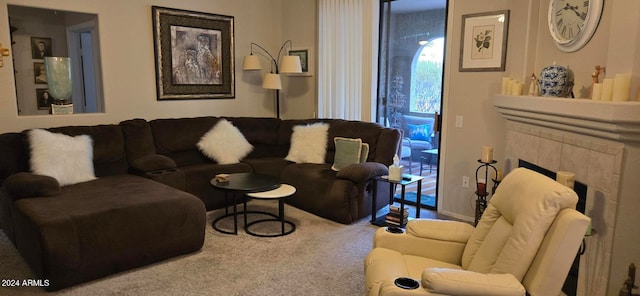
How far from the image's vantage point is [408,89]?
500cm

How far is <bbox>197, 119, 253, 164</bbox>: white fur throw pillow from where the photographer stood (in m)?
4.62

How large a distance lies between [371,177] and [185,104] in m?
2.50

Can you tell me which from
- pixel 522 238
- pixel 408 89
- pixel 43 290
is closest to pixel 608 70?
pixel 522 238

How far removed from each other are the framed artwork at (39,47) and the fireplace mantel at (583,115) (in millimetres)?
5268

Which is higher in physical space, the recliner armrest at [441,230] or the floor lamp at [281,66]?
the floor lamp at [281,66]

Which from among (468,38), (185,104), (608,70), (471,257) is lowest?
(471,257)

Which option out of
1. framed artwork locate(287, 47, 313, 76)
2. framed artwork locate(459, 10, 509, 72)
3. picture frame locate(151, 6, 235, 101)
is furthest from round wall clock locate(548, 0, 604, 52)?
picture frame locate(151, 6, 235, 101)

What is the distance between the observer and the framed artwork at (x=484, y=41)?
379cm

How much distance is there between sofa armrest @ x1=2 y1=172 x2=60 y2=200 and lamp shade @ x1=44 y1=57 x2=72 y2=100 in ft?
3.96

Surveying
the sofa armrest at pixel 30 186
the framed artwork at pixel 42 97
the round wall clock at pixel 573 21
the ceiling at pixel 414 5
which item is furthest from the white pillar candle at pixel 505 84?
the framed artwork at pixel 42 97

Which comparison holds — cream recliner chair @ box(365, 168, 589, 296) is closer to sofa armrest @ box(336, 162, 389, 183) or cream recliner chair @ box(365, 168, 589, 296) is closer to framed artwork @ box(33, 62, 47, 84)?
sofa armrest @ box(336, 162, 389, 183)

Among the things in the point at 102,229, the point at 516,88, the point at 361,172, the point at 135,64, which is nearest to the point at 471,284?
the point at 516,88

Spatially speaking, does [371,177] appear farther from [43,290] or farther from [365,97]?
[43,290]

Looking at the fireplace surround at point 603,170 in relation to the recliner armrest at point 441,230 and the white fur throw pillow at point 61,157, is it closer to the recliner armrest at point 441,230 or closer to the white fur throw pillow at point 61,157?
the recliner armrest at point 441,230
